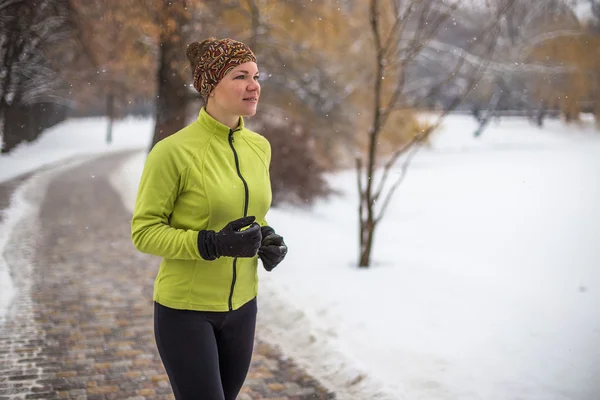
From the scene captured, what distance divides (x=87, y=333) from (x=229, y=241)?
3511 mm

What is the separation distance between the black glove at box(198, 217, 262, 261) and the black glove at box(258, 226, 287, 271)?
7.0 inches

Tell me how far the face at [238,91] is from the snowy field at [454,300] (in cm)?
243

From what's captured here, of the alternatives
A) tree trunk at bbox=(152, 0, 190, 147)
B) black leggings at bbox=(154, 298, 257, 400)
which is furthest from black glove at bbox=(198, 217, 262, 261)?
tree trunk at bbox=(152, 0, 190, 147)

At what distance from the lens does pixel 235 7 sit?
8.11 m

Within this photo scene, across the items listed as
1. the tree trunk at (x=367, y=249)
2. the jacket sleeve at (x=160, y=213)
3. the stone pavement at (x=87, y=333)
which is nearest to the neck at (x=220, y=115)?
the jacket sleeve at (x=160, y=213)

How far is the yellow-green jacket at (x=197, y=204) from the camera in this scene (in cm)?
199

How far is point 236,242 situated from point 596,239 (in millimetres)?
7840

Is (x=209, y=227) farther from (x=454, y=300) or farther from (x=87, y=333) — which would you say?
(x=454, y=300)

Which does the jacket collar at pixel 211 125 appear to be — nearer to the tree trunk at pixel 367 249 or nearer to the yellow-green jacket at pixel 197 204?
the yellow-green jacket at pixel 197 204

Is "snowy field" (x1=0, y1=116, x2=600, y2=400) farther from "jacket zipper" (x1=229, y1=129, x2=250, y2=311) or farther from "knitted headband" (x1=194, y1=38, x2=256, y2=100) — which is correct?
"knitted headband" (x1=194, y1=38, x2=256, y2=100)

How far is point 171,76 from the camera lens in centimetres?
636

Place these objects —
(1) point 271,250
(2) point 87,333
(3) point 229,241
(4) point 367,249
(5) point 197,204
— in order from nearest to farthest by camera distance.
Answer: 1. (3) point 229,241
2. (5) point 197,204
3. (1) point 271,250
4. (2) point 87,333
5. (4) point 367,249

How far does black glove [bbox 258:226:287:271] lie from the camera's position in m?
2.16

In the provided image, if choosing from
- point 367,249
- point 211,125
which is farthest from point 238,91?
point 367,249
